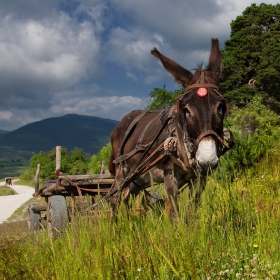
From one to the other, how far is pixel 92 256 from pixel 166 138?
6.49 ft

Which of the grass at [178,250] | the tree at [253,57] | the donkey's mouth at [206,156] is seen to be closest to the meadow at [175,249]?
the grass at [178,250]

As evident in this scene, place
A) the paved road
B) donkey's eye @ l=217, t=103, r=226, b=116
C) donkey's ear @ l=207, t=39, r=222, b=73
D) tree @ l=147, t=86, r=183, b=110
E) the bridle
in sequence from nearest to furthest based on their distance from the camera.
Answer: the bridle
donkey's eye @ l=217, t=103, r=226, b=116
donkey's ear @ l=207, t=39, r=222, b=73
tree @ l=147, t=86, r=183, b=110
the paved road

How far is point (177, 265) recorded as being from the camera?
2783 mm

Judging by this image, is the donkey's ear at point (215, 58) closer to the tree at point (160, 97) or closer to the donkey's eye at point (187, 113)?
the donkey's eye at point (187, 113)

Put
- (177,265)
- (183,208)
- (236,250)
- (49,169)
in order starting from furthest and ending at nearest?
(49,169) → (183,208) → (236,250) → (177,265)

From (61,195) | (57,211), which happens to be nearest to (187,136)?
(57,211)

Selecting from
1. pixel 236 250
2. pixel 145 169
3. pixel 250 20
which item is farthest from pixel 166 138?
pixel 250 20

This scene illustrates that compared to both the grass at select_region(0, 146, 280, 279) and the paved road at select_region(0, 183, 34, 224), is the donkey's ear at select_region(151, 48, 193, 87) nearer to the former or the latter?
the grass at select_region(0, 146, 280, 279)

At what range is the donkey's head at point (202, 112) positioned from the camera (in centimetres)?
374

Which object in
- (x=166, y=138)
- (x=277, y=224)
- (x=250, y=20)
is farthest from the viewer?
(x=250, y=20)

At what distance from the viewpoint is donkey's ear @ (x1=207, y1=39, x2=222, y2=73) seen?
4.66 m

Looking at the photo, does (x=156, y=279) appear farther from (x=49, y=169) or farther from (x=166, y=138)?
(x=49, y=169)

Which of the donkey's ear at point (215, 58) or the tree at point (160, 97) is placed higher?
the tree at point (160, 97)

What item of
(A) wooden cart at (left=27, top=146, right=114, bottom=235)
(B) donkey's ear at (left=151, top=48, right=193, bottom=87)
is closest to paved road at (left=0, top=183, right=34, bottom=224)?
(A) wooden cart at (left=27, top=146, right=114, bottom=235)
